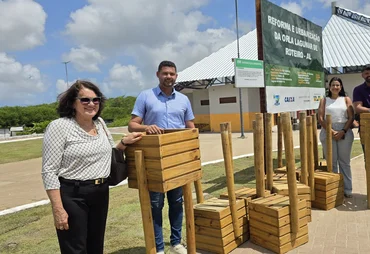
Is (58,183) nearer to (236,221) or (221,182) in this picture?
(236,221)

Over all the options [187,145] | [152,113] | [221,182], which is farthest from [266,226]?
[221,182]

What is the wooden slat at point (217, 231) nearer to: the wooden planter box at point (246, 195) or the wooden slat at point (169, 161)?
the wooden planter box at point (246, 195)

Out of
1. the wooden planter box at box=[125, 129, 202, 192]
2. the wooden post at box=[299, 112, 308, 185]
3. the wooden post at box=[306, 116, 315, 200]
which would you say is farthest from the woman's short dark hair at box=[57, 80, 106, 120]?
the wooden post at box=[306, 116, 315, 200]

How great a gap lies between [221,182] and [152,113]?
4219 mm

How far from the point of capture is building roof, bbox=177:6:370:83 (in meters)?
23.5

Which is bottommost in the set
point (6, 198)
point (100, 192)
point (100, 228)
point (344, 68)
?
point (6, 198)

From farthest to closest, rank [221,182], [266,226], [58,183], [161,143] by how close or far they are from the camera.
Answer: [221,182] < [266,226] < [161,143] < [58,183]

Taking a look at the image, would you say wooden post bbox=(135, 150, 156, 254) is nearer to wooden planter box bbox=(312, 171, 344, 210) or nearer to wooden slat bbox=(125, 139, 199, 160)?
wooden slat bbox=(125, 139, 199, 160)

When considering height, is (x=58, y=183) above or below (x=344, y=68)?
below

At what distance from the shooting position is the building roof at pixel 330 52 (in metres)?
23.5

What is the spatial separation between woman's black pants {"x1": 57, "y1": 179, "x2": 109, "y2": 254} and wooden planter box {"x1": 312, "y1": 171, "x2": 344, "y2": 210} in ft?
11.1

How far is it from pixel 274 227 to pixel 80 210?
208 centimetres

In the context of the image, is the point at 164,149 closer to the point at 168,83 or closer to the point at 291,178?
the point at 168,83

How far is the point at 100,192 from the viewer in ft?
8.72
